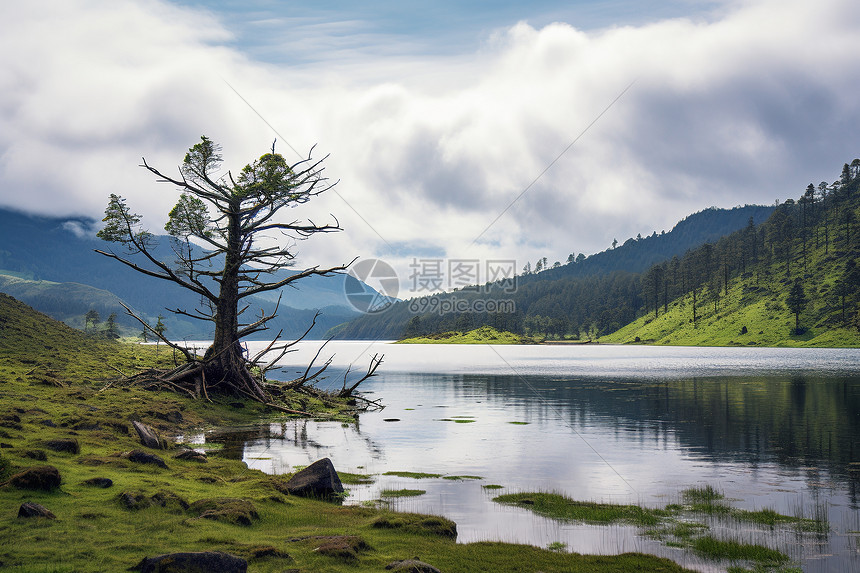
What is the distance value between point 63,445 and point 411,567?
54.5ft

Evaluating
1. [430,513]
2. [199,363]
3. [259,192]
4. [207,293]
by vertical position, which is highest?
[259,192]

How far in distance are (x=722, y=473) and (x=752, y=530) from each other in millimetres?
9850

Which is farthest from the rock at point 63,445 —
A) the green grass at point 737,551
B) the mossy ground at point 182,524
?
the green grass at point 737,551

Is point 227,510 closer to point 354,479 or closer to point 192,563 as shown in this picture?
point 192,563

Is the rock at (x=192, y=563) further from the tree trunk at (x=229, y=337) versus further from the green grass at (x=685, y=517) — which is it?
the tree trunk at (x=229, y=337)

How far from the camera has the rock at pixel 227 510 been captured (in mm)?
17219

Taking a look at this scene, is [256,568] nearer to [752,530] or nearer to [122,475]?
[122,475]

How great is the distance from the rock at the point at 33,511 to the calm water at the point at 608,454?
10.2 meters

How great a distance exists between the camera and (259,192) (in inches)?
1730

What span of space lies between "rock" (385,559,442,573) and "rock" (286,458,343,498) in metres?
8.77

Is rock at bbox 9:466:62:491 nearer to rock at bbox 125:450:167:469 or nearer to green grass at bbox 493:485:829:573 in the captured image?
rock at bbox 125:450:167:469

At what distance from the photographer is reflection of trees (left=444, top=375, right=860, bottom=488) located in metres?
33.2

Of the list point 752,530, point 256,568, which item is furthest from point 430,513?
point 752,530

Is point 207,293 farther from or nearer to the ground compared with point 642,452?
farther from the ground
